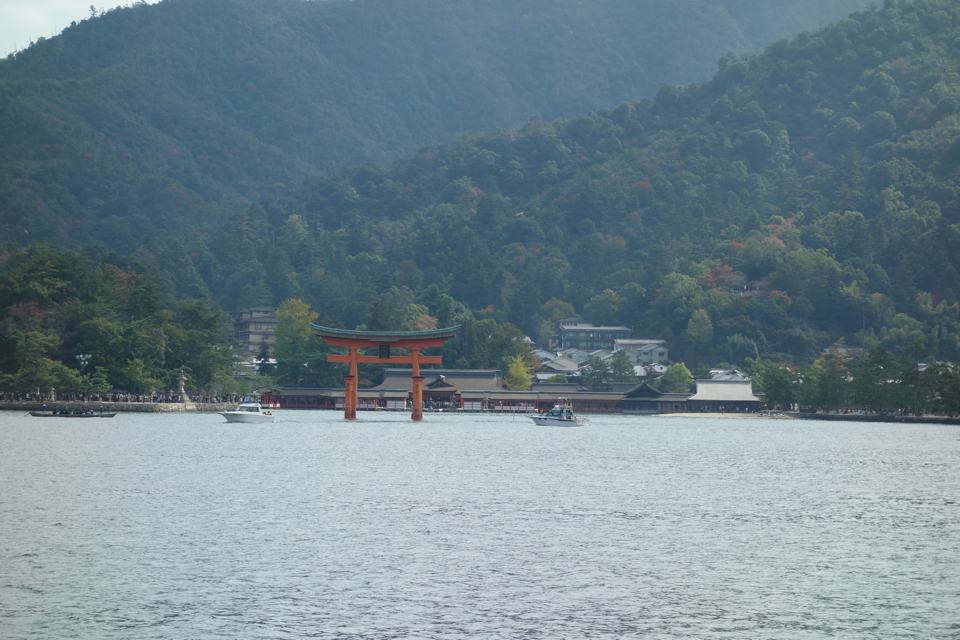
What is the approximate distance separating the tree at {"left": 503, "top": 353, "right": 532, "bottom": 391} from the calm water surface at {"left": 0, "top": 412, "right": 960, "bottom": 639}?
226 ft

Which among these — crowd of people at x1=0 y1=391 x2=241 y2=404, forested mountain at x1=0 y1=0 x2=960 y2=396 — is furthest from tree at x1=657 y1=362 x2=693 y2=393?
crowd of people at x1=0 y1=391 x2=241 y2=404

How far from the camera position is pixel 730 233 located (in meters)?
156

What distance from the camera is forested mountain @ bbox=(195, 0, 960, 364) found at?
130m

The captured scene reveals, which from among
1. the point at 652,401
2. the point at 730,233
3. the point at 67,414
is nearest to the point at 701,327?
the point at 652,401

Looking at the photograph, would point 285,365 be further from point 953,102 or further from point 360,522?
point 953,102

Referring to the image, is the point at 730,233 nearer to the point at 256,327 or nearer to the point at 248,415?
the point at 256,327

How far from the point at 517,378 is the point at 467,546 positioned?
9287cm

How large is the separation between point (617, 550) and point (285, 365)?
302 feet

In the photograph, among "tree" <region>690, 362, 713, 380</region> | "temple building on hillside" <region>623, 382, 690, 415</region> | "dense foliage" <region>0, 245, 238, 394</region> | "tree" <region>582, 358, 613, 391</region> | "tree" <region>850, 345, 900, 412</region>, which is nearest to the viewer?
"dense foliage" <region>0, 245, 238, 394</region>

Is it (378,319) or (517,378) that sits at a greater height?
(378,319)

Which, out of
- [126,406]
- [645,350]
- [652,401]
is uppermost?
[645,350]

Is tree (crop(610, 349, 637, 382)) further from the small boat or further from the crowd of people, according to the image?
the small boat

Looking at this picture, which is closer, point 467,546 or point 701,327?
point 467,546

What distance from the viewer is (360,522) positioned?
88.1 ft
